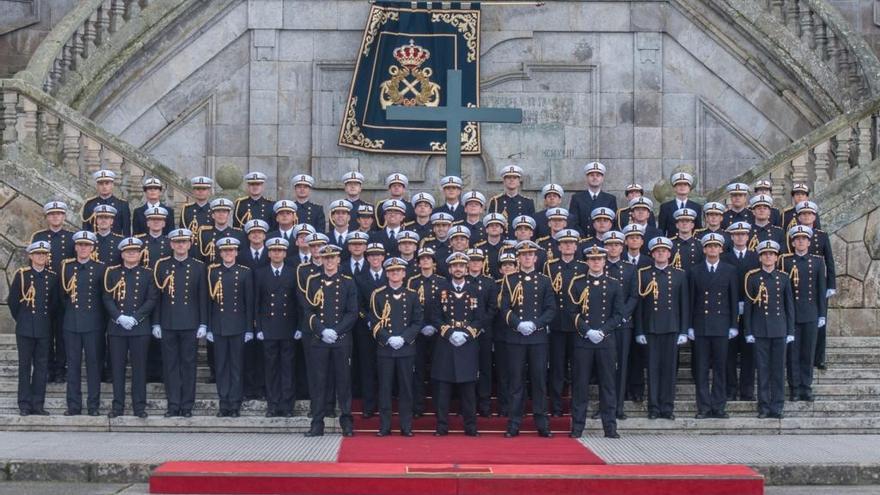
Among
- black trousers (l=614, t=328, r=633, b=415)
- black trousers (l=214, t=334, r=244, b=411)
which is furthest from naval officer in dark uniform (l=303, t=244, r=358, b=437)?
black trousers (l=614, t=328, r=633, b=415)

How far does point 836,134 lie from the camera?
56.4 feet

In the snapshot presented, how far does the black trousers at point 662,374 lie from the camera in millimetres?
14609

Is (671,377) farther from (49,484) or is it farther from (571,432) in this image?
(49,484)

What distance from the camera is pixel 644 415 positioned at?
48.8 ft

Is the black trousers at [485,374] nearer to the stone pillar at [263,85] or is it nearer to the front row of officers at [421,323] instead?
the front row of officers at [421,323]

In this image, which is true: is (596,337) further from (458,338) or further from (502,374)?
(458,338)

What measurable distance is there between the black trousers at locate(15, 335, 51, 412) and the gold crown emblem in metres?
6.73

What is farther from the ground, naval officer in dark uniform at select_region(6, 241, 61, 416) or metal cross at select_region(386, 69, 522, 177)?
metal cross at select_region(386, 69, 522, 177)

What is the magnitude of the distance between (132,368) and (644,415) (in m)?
4.70

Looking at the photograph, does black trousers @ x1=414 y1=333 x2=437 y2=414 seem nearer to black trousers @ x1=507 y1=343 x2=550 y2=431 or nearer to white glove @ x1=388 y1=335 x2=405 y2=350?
white glove @ x1=388 y1=335 x2=405 y2=350

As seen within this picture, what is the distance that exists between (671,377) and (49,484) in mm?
5645

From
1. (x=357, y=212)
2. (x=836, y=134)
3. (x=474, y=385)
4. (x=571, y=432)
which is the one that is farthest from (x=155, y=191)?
(x=836, y=134)

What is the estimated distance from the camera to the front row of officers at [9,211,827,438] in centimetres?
1428

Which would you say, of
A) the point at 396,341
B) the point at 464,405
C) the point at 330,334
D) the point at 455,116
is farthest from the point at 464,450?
the point at 455,116
